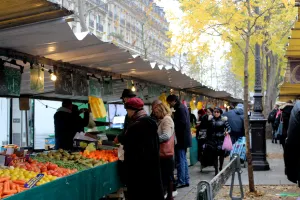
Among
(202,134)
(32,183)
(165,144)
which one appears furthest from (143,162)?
(202,134)

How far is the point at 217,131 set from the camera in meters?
10.6

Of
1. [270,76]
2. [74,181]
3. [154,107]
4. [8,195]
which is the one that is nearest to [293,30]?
[154,107]

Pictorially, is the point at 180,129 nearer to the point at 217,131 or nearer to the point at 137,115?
the point at 217,131

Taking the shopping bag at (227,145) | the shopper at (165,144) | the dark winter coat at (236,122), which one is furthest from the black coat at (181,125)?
the dark winter coat at (236,122)

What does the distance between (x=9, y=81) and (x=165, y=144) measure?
2.91 meters

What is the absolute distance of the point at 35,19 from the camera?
4449 mm

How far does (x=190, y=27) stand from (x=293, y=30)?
16.2ft

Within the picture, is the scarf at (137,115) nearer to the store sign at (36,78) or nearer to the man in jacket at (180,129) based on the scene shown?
the store sign at (36,78)

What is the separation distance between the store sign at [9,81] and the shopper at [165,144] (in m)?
2.50

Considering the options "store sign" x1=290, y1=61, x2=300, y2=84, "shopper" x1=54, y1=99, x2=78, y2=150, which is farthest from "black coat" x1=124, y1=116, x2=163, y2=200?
"store sign" x1=290, y1=61, x2=300, y2=84

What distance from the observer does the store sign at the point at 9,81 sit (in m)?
6.66

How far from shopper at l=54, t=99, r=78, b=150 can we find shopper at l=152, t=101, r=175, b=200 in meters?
2.75

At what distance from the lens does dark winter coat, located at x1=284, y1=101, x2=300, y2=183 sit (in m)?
3.72

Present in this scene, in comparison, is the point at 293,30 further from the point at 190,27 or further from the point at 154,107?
the point at 190,27
